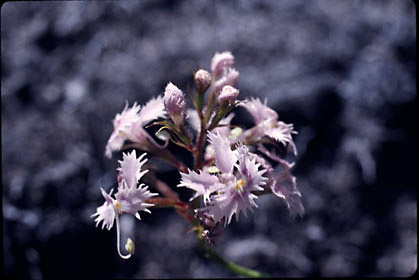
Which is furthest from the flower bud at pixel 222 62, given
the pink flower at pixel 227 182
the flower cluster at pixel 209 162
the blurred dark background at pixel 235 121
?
the blurred dark background at pixel 235 121

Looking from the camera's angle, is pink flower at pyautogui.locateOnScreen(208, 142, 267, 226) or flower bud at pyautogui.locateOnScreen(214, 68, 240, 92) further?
flower bud at pyautogui.locateOnScreen(214, 68, 240, 92)

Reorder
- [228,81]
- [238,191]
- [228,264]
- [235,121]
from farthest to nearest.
A: [235,121] < [228,264] < [228,81] < [238,191]

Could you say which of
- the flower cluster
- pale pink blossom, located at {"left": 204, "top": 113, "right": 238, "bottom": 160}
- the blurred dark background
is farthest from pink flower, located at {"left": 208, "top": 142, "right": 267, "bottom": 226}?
the blurred dark background

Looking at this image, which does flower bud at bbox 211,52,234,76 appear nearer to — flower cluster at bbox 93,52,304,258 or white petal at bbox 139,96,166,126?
flower cluster at bbox 93,52,304,258

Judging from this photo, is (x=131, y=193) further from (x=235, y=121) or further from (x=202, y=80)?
(x=235, y=121)

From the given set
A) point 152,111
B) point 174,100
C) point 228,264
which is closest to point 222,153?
point 174,100

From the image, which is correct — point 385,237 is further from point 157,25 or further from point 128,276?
point 157,25
